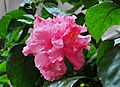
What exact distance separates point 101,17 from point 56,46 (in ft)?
0.36

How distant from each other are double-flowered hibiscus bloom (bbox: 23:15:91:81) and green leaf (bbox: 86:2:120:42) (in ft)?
0.11

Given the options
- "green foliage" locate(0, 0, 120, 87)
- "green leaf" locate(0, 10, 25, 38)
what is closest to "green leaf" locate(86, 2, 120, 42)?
"green foliage" locate(0, 0, 120, 87)

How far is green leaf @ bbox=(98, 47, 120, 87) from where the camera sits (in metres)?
0.35

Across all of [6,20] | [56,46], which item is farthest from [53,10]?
[56,46]

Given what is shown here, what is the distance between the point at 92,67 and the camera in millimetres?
477

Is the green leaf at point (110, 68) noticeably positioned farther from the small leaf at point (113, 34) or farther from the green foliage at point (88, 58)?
the small leaf at point (113, 34)

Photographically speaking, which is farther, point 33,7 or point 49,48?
point 33,7

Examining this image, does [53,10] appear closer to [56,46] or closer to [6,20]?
[6,20]

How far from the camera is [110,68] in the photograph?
370mm

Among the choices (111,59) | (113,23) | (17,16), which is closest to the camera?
(111,59)

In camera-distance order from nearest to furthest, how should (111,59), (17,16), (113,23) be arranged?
(111,59)
(113,23)
(17,16)

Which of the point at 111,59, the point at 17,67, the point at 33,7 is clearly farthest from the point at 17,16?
the point at 111,59

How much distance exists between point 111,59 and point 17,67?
0.60 ft

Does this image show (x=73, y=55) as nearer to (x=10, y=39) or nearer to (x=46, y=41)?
(x=46, y=41)
